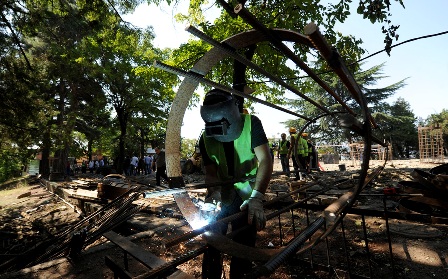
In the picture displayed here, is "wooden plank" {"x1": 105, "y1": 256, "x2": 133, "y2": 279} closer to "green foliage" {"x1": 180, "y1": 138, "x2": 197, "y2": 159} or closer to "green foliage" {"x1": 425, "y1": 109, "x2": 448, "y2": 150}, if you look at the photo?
"green foliage" {"x1": 425, "y1": 109, "x2": 448, "y2": 150}

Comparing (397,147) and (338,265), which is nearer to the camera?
(338,265)

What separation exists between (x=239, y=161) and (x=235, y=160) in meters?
0.05

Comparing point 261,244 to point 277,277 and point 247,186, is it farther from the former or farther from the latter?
point 247,186

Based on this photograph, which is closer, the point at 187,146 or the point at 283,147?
the point at 283,147

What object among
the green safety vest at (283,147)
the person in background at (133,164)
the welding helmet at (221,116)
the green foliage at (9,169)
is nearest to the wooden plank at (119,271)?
the welding helmet at (221,116)

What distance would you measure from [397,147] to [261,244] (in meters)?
41.7

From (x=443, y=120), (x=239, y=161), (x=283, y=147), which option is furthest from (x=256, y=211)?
(x=443, y=120)

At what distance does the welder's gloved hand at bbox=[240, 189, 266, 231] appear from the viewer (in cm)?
215

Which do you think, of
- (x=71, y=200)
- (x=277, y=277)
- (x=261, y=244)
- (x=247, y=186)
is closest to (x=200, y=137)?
(x=247, y=186)

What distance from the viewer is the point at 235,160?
2.75m

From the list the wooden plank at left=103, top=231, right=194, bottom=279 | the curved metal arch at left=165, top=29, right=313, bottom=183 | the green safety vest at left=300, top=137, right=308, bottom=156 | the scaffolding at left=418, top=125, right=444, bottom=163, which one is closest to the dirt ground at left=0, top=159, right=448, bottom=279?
the wooden plank at left=103, top=231, right=194, bottom=279

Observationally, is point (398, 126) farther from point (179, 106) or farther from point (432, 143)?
point (179, 106)

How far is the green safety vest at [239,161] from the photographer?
8.70ft

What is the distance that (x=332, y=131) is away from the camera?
3866cm
